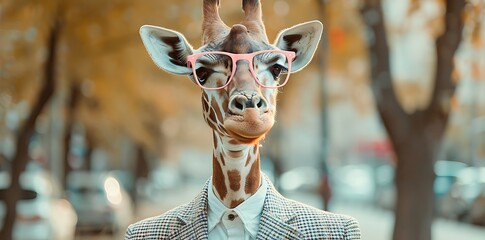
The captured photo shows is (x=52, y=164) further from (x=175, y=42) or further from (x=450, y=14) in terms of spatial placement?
(x=175, y=42)

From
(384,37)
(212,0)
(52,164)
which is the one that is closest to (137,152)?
(52,164)

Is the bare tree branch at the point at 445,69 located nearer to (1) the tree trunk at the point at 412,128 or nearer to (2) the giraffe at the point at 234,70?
(1) the tree trunk at the point at 412,128

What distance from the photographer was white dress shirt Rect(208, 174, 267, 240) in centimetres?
376

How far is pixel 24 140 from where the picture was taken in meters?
17.2

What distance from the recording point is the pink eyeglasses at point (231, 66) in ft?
12.2

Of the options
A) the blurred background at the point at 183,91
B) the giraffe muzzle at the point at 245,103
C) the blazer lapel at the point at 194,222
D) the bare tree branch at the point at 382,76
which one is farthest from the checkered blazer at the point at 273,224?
the bare tree branch at the point at 382,76

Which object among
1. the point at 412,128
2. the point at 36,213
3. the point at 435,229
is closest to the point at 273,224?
the point at 412,128

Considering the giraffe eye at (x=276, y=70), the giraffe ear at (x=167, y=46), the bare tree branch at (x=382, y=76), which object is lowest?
the bare tree branch at (x=382, y=76)

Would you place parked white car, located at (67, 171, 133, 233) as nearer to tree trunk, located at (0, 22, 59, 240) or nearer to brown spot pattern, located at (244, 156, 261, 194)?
tree trunk, located at (0, 22, 59, 240)

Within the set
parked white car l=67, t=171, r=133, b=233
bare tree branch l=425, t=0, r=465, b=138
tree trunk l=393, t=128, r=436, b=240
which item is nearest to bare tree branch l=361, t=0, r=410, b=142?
tree trunk l=393, t=128, r=436, b=240

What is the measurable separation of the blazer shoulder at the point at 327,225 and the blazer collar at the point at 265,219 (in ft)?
0.11

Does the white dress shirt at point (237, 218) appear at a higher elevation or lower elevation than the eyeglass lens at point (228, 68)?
lower

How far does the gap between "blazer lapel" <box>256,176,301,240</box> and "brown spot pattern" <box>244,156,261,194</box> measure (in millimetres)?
Result: 100

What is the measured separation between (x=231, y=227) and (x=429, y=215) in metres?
9.53
